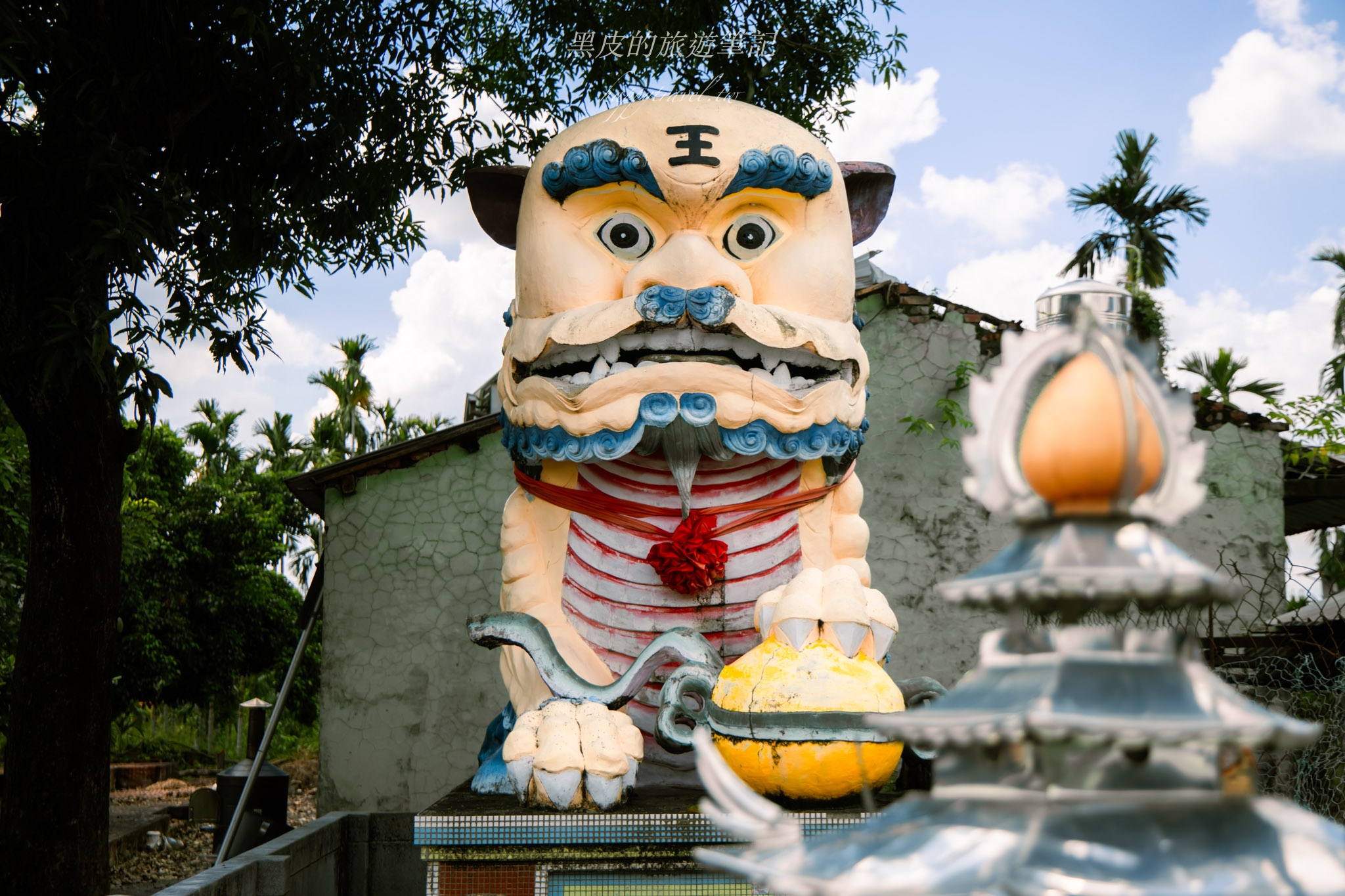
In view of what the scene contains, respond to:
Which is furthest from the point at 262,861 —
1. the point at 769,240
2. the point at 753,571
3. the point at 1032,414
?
the point at 1032,414

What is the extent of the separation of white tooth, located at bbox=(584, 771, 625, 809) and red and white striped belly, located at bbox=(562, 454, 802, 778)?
647 mm

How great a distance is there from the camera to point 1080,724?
0.94 m

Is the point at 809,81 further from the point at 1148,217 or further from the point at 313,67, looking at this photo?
the point at 1148,217

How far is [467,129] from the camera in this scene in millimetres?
6863

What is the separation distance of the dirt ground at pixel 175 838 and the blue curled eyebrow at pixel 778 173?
3.66 m

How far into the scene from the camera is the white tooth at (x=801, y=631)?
3.36 m

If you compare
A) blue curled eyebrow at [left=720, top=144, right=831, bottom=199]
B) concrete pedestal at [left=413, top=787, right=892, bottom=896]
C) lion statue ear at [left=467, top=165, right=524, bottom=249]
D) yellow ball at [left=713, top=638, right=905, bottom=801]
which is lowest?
concrete pedestal at [left=413, top=787, right=892, bottom=896]

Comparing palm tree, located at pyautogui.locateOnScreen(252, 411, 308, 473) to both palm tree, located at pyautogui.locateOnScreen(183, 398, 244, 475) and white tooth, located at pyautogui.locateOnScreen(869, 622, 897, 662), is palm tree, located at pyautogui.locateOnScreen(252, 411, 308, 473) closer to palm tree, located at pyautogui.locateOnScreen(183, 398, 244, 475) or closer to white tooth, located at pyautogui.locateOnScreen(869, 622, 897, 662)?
palm tree, located at pyautogui.locateOnScreen(183, 398, 244, 475)

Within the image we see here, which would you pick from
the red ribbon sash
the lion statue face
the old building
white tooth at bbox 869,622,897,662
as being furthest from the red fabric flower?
the old building

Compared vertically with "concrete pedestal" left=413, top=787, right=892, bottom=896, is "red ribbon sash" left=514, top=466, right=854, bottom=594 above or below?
above

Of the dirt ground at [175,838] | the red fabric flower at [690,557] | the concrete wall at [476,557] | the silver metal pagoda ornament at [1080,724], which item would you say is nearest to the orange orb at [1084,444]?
the silver metal pagoda ornament at [1080,724]

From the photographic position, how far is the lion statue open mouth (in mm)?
3797

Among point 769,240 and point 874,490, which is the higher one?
point 769,240

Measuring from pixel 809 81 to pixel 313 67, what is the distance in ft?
9.72
